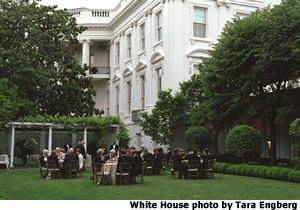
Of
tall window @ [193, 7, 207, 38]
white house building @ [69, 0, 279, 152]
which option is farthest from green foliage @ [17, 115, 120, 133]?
tall window @ [193, 7, 207, 38]

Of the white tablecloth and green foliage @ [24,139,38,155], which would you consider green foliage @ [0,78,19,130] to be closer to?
the white tablecloth

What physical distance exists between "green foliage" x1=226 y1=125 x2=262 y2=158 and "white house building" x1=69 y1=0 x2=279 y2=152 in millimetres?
7801

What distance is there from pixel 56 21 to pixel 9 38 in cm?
423

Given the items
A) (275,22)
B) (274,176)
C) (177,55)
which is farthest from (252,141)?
(177,55)

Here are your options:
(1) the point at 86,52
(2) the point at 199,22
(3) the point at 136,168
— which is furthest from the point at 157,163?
(1) the point at 86,52

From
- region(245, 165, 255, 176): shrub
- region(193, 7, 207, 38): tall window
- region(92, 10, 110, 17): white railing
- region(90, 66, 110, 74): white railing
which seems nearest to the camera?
region(245, 165, 255, 176): shrub

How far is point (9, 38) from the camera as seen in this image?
93.6 feet

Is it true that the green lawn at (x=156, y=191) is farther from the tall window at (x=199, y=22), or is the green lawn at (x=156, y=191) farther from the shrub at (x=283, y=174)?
the tall window at (x=199, y=22)

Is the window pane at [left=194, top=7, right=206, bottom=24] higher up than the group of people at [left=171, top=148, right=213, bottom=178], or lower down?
higher up

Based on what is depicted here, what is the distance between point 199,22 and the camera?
97.3 feet

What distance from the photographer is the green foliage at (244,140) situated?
20.9 metres

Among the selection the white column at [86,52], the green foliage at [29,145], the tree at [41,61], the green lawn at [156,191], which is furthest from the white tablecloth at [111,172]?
the white column at [86,52]

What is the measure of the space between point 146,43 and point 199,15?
477cm

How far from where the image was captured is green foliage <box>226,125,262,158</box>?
20.9 m
